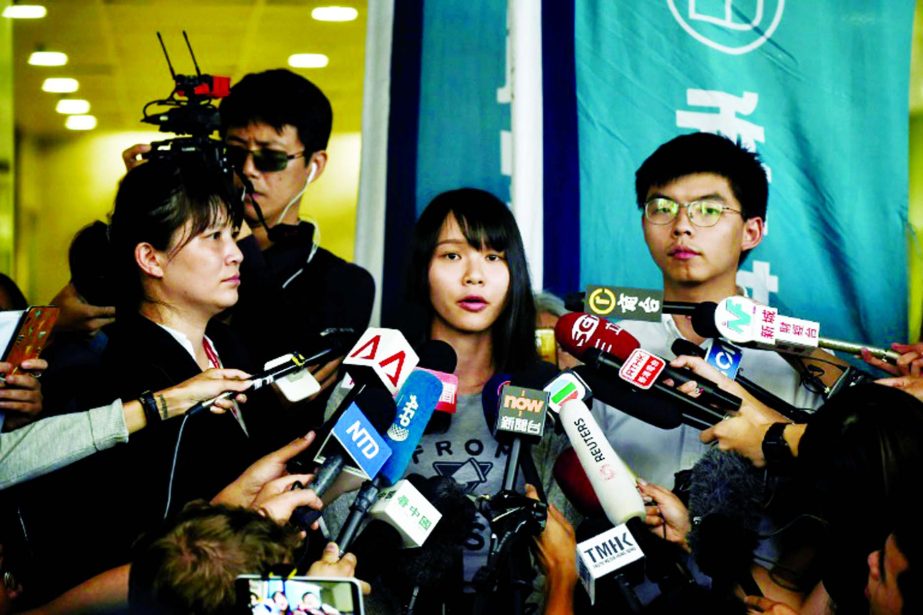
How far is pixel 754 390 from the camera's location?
2.81 metres

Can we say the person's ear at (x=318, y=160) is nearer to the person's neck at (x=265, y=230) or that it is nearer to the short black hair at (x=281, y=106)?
the short black hair at (x=281, y=106)

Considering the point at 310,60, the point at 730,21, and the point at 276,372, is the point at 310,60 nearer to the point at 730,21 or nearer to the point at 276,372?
the point at 730,21

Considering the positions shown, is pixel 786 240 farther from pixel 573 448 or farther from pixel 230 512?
pixel 230 512

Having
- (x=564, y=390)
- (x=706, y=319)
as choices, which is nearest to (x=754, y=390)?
(x=706, y=319)

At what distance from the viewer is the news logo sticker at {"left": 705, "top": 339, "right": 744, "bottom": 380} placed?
277 centimetres

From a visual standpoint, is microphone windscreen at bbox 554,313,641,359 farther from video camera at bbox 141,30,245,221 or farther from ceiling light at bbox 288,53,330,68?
ceiling light at bbox 288,53,330,68

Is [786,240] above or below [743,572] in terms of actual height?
above

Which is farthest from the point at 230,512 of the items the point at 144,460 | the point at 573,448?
the point at 573,448

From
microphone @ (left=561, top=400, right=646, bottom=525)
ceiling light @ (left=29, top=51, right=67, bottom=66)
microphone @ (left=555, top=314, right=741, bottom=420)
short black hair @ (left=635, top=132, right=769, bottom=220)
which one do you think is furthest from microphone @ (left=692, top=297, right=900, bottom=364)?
ceiling light @ (left=29, top=51, right=67, bottom=66)

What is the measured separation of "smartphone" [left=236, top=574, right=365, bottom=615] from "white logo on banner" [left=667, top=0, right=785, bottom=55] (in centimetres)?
249

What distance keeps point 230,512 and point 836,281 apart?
233 cm

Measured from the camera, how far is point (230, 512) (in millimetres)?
2270

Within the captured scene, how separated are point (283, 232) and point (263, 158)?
27 cm

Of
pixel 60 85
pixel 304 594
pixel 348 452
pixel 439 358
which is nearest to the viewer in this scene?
pixel 304 594
